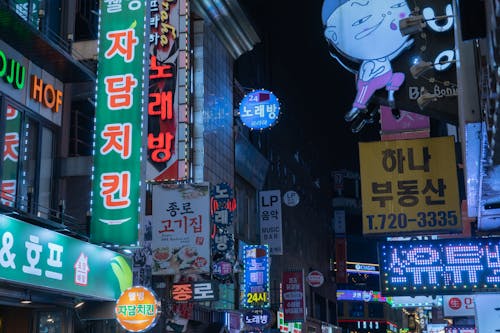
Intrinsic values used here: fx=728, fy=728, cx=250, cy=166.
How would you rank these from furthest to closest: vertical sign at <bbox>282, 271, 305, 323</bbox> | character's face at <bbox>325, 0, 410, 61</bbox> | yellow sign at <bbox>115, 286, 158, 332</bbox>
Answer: vertical sign at <bbox>282, 271, 305, 323</bbox>, yellow sign at <bbox>115, 286, 158, 332</bbox>, character's face at <bbox>325, 0, 410, 61</bbox>

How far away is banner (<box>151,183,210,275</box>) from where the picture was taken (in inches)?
915

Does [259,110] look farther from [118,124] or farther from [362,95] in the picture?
[362,95]

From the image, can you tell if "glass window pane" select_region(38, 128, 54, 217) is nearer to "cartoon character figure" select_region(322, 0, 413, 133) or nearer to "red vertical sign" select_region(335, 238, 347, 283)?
"cartoon character figure" select_region(322, 0, 413, 133)

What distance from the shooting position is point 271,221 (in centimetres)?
3672

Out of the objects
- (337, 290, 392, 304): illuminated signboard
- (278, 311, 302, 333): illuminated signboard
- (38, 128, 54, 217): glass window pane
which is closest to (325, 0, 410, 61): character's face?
(38, 128, 54, 217): glass window pane

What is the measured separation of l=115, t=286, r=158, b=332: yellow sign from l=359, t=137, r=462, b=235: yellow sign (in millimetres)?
6496

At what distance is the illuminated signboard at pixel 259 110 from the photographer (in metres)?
32.4

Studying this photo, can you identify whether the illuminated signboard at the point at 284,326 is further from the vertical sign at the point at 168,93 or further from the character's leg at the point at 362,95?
the character's leg at the point at 362,95

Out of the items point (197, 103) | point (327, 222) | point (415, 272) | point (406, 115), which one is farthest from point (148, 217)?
point (327, 222)

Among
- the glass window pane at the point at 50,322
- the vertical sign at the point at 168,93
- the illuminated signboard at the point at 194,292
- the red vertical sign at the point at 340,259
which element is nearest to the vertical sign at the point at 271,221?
the vertical sign at the point at 168,93

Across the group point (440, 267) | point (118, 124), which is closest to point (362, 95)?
point (440, 267)

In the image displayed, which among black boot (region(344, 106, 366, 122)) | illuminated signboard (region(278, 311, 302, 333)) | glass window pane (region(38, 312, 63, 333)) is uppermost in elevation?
black boot (region(344, 106, 366, 122))

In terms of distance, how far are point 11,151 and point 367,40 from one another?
28.5 feet

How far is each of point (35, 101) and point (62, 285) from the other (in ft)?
15.7
